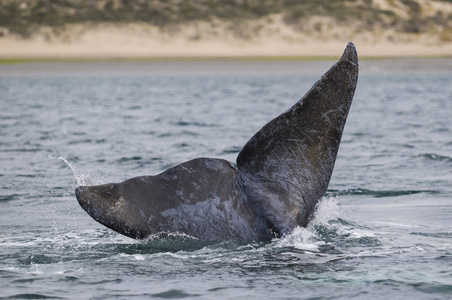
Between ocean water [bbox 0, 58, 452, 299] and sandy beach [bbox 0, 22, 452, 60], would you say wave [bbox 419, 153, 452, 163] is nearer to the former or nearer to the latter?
ocean water [bbox 0, 58, 452, 299]

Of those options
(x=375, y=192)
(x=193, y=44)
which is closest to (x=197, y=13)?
(x=193, y=44)

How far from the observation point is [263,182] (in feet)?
23.1

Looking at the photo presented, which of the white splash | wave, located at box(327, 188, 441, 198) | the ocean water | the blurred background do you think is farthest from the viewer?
the blurred background

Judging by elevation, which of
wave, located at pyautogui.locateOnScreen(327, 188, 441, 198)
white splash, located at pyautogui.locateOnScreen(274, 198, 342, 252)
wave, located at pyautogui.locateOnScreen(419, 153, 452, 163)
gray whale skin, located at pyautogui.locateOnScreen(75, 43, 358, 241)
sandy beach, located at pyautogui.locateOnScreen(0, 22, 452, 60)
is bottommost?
sandy beach, located at pyautogui.locateOnScreen(0, 22, 452, 60)

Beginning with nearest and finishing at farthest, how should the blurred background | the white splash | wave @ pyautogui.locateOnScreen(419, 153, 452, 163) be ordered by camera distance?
the white splash
wave @ pyautogui.locateOnScreen(419, 153, 452, 163)
the blurred background

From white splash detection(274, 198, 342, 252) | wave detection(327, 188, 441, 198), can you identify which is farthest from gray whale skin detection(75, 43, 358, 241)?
wave detection(327, 188, 441, 198)

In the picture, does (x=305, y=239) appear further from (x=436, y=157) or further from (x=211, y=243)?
(x=436, y=157)

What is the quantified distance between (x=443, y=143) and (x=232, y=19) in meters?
77.6

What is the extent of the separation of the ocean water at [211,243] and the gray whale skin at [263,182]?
0.63ft

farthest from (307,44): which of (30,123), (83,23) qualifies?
(30,123)

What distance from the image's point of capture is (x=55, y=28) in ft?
292

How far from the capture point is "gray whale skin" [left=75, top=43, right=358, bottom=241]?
6742mm

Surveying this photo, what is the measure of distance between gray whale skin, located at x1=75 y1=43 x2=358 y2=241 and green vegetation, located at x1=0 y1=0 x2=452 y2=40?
82430 millimetres

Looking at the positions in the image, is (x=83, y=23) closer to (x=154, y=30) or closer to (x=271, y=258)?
(x=154, y=30)
